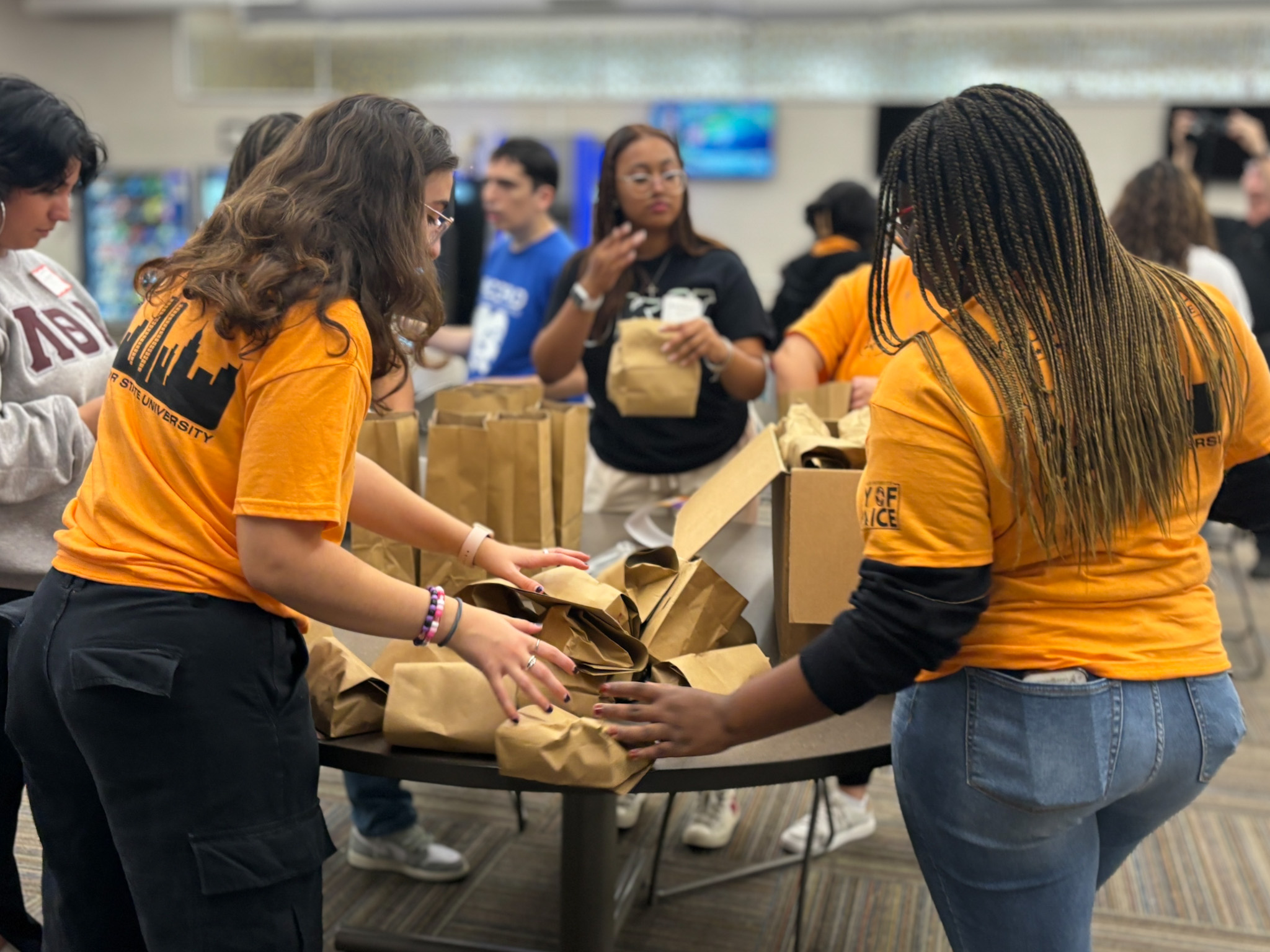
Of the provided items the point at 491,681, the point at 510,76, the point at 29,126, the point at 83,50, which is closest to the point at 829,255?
the point at 29,126

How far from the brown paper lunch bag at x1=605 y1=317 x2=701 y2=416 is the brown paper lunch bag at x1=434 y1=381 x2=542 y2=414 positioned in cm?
22

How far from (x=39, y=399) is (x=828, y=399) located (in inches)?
50.5

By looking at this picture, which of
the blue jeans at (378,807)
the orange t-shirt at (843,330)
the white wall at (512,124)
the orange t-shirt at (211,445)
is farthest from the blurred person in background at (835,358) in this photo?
the white wall at (512,124)

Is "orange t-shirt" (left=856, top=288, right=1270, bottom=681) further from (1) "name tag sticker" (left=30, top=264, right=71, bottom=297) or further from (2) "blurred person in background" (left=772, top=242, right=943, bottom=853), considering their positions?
(1) "name tag sticker" (left=30, top=264, right=71, bottom=297)

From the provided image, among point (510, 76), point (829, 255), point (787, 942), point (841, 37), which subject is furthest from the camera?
point (510, 76)

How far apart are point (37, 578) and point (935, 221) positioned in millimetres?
1348

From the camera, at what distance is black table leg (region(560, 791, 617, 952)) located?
5.68 feet

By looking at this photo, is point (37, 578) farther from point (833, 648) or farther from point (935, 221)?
point (935, 221)

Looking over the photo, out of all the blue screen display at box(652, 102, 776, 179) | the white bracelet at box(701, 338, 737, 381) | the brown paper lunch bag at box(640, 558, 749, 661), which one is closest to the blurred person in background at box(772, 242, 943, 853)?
the white bracelet at box(701, 338, 737, 381)

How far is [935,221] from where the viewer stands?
1.04m

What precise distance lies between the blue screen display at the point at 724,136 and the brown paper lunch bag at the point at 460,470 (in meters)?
6.12

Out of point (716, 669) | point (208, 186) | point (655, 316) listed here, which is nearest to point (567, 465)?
point (716, 669)

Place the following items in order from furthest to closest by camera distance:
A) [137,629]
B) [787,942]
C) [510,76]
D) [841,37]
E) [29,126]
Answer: [510,76] < [841,37] < [787,942] < [29,126] < [137,629]

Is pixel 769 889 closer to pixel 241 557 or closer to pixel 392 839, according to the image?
pixel 392 839
